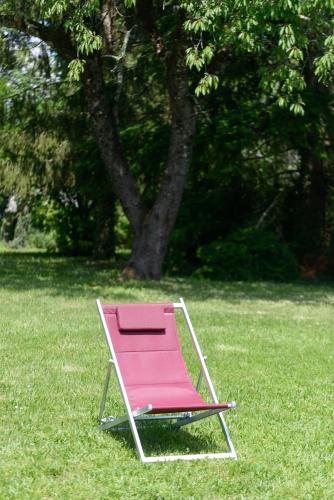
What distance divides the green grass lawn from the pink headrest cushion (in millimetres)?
832

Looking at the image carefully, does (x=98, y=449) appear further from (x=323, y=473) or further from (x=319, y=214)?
(x=319, y=214)

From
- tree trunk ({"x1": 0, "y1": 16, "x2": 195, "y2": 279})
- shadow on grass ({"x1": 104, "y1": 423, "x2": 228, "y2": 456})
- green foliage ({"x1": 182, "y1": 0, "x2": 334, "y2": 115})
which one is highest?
green foliage ({"x1": 182, "y1": 0, "x2": 334, "y2": 115})

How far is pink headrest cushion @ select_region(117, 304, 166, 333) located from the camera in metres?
7.04

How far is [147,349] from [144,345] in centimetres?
4

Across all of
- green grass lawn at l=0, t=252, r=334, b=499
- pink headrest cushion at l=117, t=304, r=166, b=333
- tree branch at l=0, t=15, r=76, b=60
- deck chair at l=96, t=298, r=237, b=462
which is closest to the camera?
green grass lawn at l=0, t=252, r=334, b=499

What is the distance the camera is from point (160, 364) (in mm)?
7074

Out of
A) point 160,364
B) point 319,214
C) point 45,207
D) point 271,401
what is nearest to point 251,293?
point 319,214

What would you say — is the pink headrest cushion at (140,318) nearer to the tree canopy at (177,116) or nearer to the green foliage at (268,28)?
the green foliage at (268,28)

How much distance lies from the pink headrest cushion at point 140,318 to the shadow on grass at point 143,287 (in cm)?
787

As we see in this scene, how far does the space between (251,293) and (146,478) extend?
1201 centimetres

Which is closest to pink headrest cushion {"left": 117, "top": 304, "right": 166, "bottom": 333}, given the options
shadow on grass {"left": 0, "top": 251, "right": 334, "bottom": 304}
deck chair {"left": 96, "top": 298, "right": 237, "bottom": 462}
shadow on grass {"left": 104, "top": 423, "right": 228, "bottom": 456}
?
deck chair {"left": 96, "top": 298, "right": 237, "bottom": 462}

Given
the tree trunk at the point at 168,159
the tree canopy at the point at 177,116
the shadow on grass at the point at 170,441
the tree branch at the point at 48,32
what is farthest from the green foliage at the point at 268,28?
the shadow on grass at the point at 170,441

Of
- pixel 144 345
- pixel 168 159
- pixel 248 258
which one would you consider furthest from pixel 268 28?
pixel 144 345

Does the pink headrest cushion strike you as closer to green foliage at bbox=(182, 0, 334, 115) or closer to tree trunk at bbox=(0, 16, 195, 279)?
green foliage at bbox=(182, 0, 334, 115)
